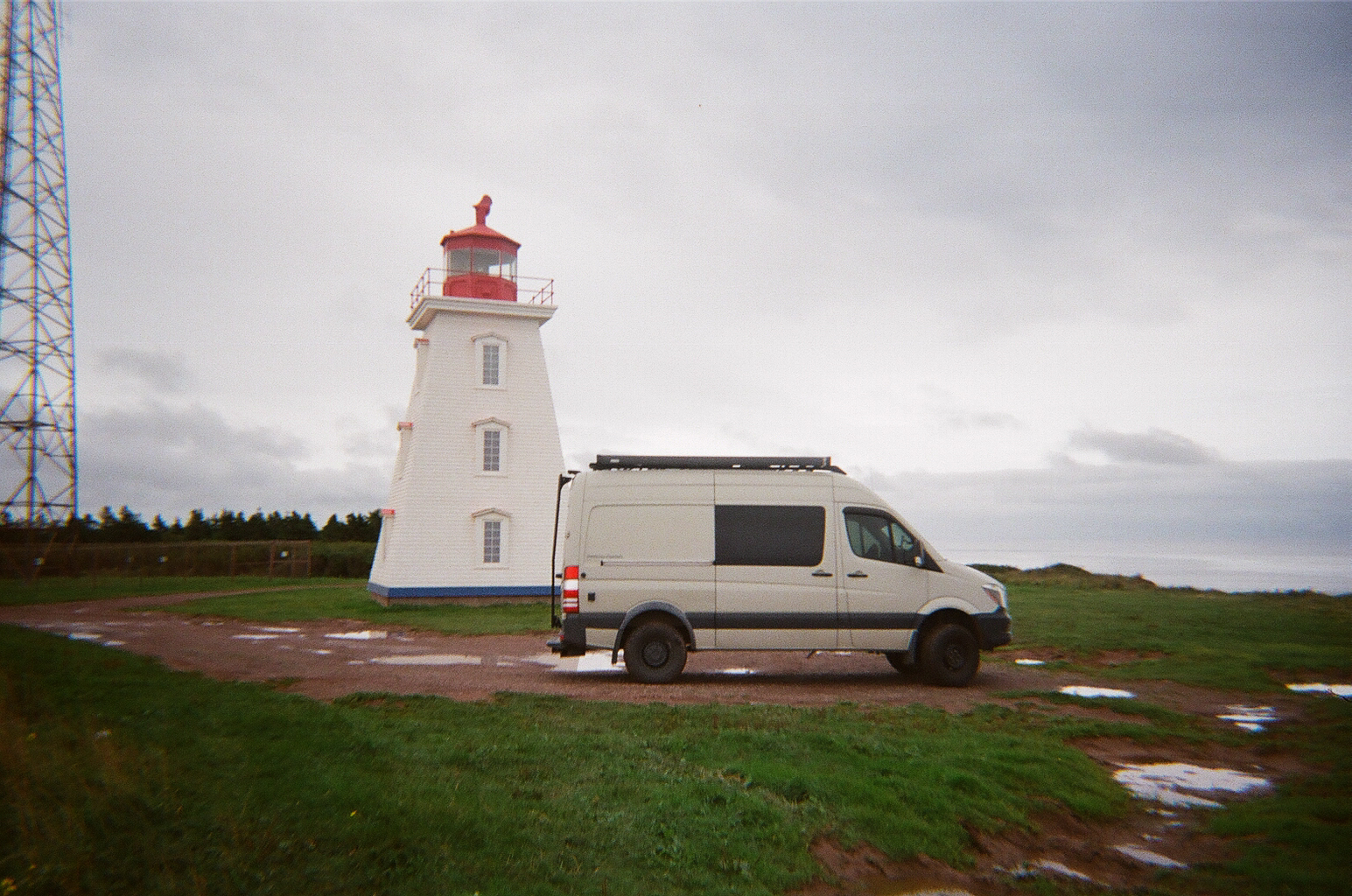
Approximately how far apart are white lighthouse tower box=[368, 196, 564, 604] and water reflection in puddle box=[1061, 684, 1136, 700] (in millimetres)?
18284

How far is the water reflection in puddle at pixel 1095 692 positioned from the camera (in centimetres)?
1191

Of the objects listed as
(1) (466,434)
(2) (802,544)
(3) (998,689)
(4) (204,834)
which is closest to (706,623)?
(2) (802,544)

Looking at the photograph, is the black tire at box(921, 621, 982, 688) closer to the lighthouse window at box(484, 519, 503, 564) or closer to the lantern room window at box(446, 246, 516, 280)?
the lighthouse window at box(484, 519, 503, 564)

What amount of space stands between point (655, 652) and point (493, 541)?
16.0 m

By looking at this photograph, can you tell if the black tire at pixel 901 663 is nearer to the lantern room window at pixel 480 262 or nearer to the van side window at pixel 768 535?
the van side window at pixel 768 535

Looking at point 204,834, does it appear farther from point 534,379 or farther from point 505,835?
point 534,379

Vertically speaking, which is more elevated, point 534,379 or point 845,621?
point 534,379

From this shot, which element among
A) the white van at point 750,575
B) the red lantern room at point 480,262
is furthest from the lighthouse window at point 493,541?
the white van at point 750,575

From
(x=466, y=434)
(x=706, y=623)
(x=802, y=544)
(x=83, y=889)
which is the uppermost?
(x=466, y=434)

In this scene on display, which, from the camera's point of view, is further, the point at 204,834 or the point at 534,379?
the point at 534,379

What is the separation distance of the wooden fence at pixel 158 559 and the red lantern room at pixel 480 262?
1875 centimetres

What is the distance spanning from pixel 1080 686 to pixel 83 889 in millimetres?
12313

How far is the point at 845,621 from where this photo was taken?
13.0 metres

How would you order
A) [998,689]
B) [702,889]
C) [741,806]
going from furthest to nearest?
[998,689], [741,806], [702,889]
